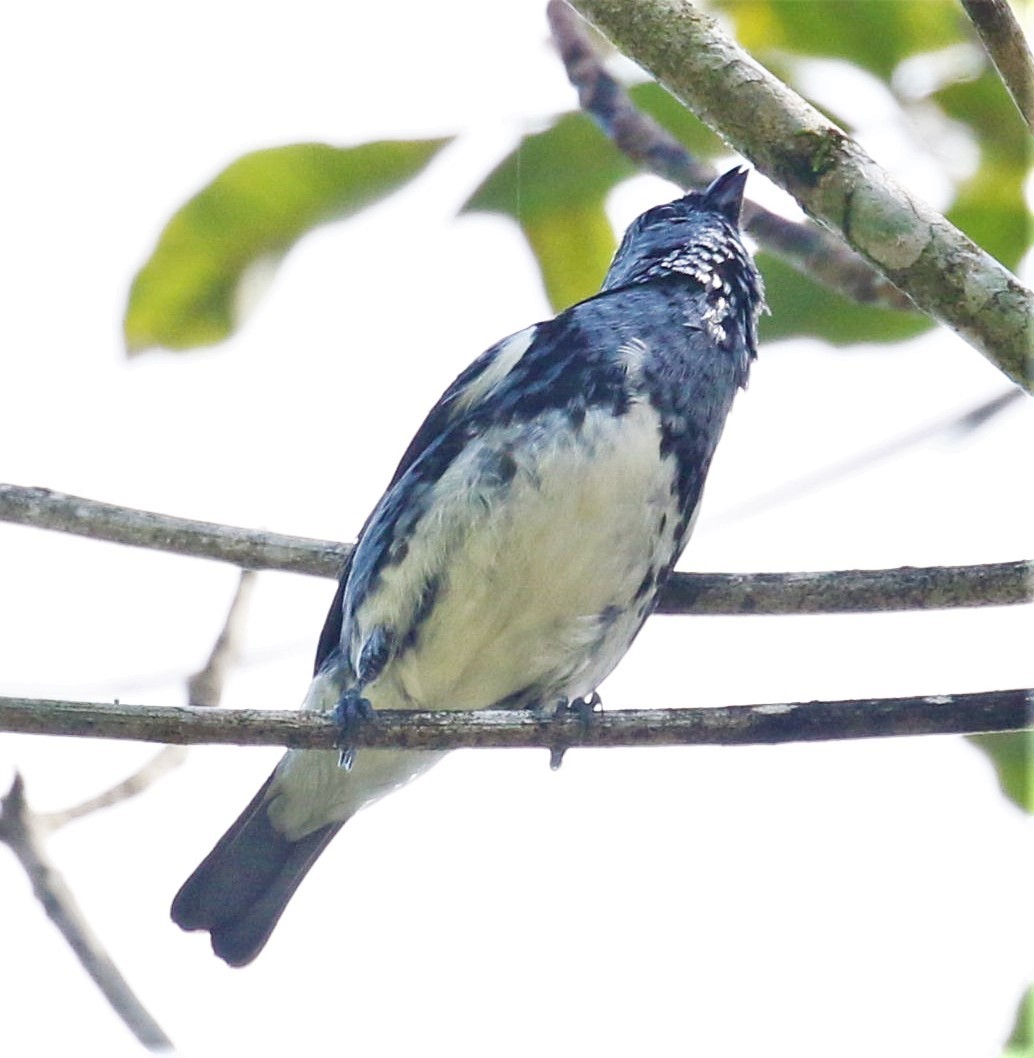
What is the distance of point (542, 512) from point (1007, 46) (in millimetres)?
1543

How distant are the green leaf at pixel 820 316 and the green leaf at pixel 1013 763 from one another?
85 centimetres

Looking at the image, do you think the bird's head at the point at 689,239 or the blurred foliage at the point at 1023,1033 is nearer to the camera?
the blurred foliage at the point at 1023,1033

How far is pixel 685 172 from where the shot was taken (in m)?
3.31

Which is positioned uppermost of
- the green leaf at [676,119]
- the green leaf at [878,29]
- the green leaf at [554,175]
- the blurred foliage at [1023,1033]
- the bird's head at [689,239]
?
the bird's head at [689,239]

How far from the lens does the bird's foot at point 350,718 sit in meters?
2.64

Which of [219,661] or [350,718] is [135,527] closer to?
[219,661]

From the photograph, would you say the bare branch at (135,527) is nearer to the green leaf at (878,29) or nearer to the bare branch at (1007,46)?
the green leaf at (878,29)

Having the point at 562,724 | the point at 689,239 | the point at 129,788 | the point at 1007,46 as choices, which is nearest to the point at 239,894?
the point at 129,788

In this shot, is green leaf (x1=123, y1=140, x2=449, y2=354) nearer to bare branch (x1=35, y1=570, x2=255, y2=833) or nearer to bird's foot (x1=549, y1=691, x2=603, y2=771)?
bare branch (x1=35, y1=570, x2=255, y2=833)

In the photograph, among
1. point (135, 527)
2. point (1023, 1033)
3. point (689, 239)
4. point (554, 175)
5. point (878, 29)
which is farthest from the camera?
point (689, 239)

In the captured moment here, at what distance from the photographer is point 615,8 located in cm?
253

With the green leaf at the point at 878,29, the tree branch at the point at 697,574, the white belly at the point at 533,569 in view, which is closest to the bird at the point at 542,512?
the white belly at the point at 533,569

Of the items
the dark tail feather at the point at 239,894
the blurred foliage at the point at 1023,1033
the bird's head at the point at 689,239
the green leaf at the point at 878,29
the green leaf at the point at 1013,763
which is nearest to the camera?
the blurred foliage at the point at 1023,1033

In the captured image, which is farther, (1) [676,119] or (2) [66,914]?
(1) [676,119]
